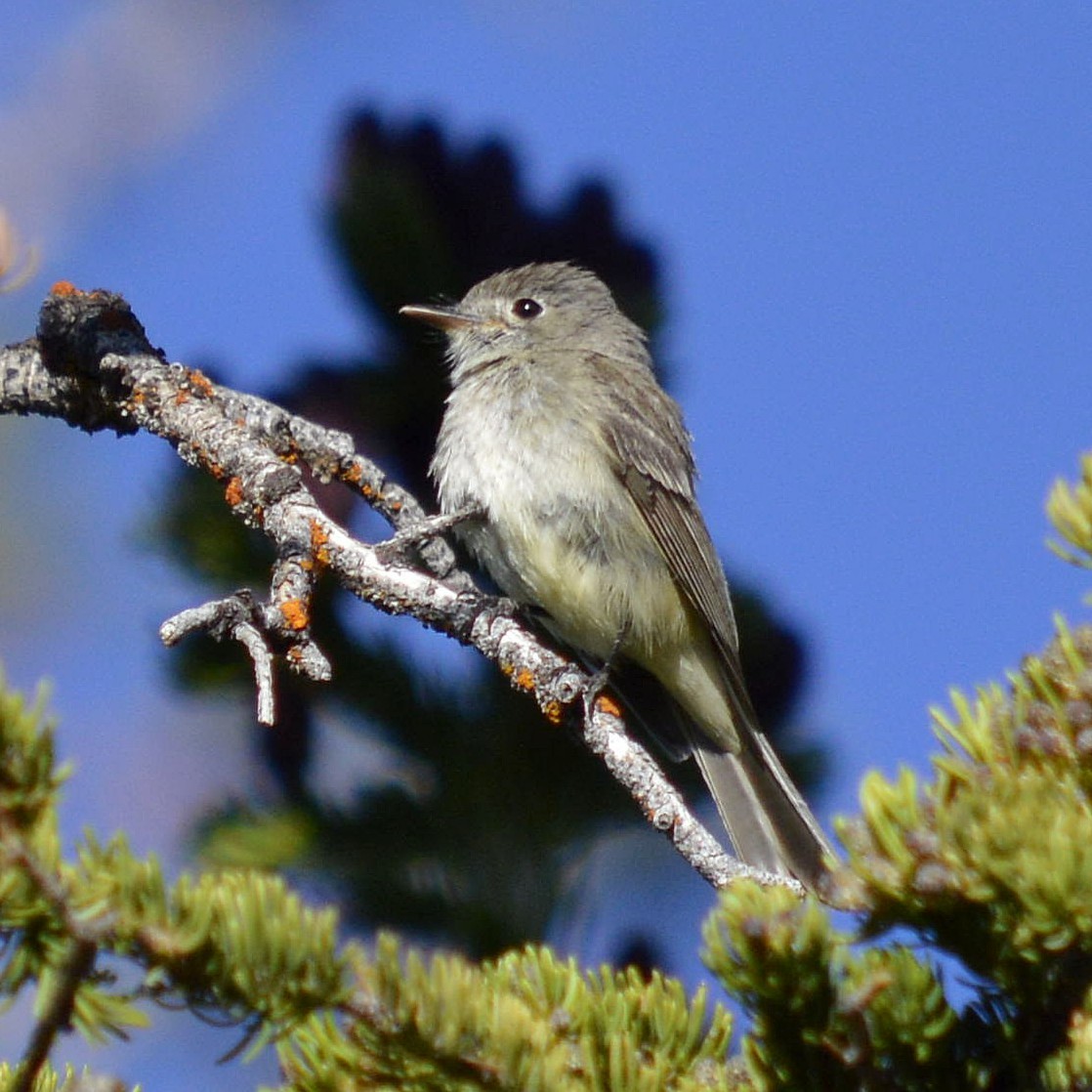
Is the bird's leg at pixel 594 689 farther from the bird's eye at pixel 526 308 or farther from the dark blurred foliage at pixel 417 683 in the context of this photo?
the bird's eye at pixel 526 308

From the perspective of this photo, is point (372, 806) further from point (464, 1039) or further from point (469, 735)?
point (464, 1039)

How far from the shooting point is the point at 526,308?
5137 mm

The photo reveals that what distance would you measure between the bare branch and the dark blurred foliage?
0.07 meters

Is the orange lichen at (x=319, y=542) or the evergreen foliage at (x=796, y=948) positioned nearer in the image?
the evergreen foliage at (x=796, y=948)

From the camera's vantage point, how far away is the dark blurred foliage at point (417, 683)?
2.61 metres

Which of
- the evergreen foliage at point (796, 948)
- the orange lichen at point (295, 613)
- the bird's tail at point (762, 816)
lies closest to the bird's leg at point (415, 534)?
the orange lichen at point (295, 613)

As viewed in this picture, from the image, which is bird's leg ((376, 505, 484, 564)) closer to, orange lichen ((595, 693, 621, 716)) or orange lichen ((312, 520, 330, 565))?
orange lichen ((312, 520, 330, 565))

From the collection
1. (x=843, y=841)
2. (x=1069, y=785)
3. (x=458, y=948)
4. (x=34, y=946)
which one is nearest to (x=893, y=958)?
(x=843, y=841)

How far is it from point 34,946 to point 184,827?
144 centimetres

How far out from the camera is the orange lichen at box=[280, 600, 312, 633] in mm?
2766

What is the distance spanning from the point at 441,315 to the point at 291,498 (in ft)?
3.41

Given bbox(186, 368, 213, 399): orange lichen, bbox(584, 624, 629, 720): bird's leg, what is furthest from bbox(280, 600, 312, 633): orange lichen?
bbox(186, 368, 213, 399): orange lichen

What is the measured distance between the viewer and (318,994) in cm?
128

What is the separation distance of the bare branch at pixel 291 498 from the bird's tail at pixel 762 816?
0.72 m
